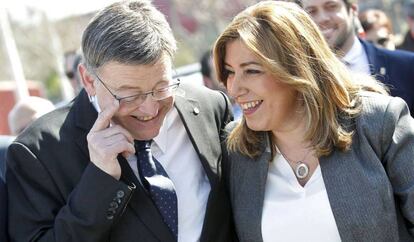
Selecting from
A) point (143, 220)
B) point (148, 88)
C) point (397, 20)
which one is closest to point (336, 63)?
point (148, 88)

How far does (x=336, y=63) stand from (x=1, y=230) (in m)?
1.53

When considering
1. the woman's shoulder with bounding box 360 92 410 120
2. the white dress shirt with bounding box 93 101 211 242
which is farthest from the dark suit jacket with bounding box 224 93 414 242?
the white dress shirt with bounding box 93 101 211 242

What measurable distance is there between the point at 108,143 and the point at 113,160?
68mm

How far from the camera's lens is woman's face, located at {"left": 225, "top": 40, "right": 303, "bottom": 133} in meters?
3.17

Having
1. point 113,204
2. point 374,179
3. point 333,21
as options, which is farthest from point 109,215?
point 333,21

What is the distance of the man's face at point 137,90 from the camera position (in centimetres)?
306

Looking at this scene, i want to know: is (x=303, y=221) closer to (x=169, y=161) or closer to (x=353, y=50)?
(x=169, y=161)

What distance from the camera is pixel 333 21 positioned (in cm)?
462

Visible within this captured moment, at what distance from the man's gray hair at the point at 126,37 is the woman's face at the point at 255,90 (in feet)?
0.91

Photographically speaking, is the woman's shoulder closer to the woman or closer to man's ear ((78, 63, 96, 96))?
the woman

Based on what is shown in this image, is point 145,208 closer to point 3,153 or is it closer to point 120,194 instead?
point 120,194

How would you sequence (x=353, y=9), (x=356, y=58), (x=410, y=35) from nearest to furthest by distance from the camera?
(x=356, y=58), (x=353, y=9), (x=410, y=35)

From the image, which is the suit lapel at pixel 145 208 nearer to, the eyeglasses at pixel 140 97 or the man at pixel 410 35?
the eyeglasses at pixel 140 97

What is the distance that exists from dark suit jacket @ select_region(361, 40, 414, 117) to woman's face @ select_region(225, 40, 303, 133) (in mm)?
1236
